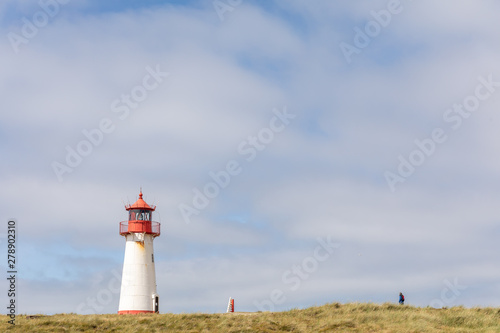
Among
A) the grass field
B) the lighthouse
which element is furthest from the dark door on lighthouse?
the grass field

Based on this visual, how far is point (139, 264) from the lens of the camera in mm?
50719

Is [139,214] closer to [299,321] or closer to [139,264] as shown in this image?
[139,264]

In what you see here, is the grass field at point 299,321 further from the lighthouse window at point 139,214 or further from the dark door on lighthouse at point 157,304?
the lighthouse window at point 139,214

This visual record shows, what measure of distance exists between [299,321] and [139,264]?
14.9m

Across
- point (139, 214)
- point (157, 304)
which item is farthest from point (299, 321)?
point (139, 214)

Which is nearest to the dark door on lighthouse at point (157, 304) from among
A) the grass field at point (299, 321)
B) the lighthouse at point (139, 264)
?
the lighthouse at point (139, 264)

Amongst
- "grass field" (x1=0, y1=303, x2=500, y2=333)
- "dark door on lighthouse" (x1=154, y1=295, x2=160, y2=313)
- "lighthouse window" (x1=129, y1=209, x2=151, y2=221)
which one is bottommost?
"grass field" (x1=0, y1=303, x2=500, y2=333)

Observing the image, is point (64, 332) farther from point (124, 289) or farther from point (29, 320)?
point (124, 289)

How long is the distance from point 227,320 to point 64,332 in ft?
30.3

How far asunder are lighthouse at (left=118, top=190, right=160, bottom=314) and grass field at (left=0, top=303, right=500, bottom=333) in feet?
17.1

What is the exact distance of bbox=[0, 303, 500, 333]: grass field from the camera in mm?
38844

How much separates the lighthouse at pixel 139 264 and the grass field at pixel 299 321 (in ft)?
17.1

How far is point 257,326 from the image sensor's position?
128 ft

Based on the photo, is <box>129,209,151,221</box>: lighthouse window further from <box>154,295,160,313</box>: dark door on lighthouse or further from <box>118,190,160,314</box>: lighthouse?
<box>154,295,160,313</box>: dark door on lighthouse
